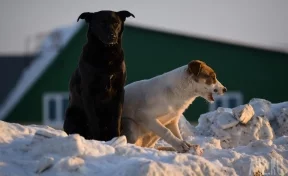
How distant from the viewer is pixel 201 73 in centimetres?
843

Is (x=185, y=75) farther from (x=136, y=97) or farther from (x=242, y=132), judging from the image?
(x=242, y=132)

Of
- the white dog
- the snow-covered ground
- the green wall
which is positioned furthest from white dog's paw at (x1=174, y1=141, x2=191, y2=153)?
the green wall

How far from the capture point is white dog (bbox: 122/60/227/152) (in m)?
8.41

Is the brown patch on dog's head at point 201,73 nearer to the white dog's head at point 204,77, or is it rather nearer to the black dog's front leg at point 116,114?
the white dog's head at point 204,77

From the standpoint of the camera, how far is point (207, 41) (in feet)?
107

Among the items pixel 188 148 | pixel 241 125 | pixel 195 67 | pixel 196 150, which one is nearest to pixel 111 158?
pixel 196 150

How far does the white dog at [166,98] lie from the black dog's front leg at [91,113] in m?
0.33

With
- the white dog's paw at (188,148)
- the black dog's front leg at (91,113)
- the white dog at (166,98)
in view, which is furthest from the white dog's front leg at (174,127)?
the black dog's front leg at (91,113)

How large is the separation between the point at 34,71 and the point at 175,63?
20.4 ft

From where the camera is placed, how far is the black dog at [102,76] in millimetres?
8234

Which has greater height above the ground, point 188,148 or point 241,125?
point 188,148

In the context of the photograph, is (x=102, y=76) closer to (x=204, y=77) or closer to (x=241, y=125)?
(x=204, y=77)

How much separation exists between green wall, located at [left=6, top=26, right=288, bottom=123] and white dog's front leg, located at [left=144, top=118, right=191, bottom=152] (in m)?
22.6

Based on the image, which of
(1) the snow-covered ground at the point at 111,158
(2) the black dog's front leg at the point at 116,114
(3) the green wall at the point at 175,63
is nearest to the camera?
(1) the snow-covered ground at the point at 111,158
